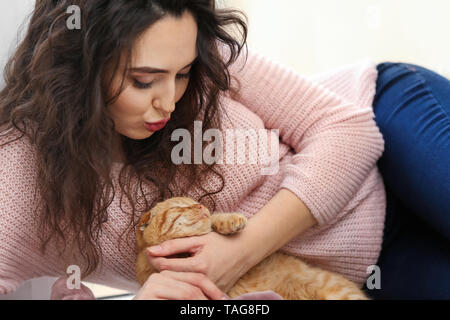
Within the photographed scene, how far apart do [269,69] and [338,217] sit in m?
0.34

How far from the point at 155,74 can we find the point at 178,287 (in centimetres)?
32

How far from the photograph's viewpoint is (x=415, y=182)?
3.31 ft

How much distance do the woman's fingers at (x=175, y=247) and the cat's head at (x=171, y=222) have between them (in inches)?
0.5

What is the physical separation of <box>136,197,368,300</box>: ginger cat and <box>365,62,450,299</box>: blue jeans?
119 millimetres

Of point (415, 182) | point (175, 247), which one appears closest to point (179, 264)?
point (175, 247)

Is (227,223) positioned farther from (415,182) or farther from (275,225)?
(415,182)

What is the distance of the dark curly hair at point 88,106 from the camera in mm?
708

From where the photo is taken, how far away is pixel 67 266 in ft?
2.85

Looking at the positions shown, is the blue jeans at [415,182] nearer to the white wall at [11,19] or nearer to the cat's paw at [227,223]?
the cat's paw at [227,223]

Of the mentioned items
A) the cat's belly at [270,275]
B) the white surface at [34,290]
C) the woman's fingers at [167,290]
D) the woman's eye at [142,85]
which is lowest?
the white surface at [34,290]

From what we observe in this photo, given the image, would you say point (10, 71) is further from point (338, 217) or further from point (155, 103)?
point (338, 217)

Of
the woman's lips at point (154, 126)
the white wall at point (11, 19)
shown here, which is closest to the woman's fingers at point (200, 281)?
the woman's lips at point (154, 126)

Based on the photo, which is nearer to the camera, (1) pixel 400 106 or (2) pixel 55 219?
(2) pixel 55 219
